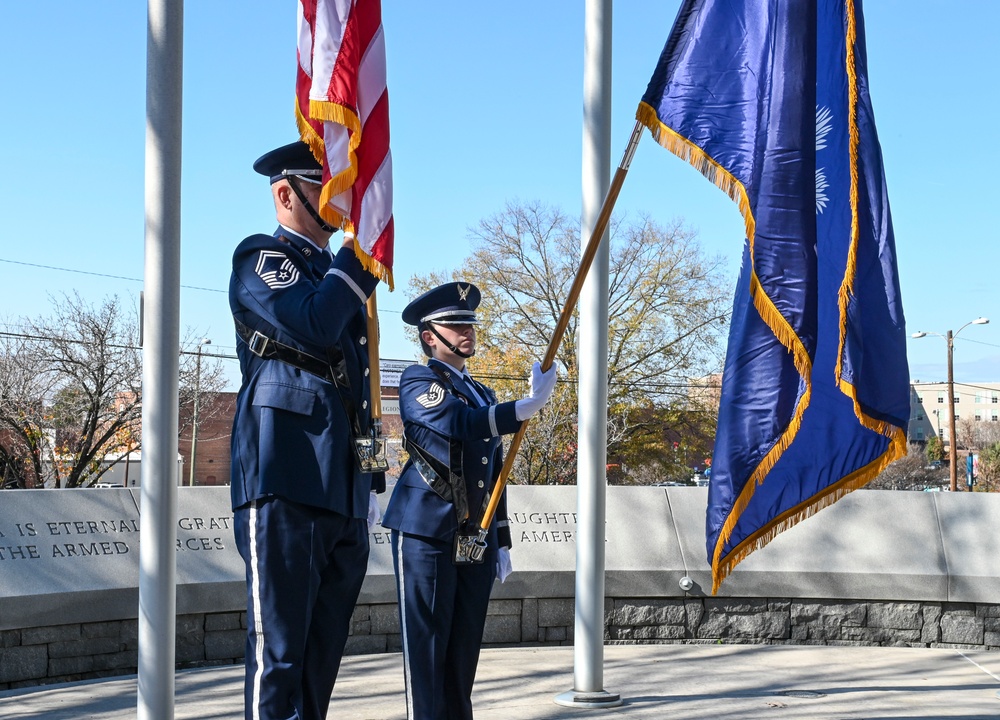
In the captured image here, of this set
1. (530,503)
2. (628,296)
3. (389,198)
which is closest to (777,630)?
(530,503)

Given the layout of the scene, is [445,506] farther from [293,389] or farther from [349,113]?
[349,113]

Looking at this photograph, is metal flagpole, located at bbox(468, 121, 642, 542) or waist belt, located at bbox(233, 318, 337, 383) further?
metal flagpole, located at bbox(468, 121, 642, 542)

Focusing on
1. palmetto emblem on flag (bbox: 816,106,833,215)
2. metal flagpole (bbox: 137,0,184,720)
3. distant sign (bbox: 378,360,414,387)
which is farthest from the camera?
distant sign (bbox: 378,360,414,387)

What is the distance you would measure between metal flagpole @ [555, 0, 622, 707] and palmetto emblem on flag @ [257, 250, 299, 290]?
7.80 feet

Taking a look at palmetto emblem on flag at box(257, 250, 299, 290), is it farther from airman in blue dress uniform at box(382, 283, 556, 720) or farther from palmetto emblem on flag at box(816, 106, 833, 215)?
palmetto emblem on flag at box(816, 106, 833, 215)

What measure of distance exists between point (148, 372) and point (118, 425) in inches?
851

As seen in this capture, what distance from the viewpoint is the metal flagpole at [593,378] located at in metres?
5.21

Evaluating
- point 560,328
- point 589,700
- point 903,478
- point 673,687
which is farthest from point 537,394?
point 903,478

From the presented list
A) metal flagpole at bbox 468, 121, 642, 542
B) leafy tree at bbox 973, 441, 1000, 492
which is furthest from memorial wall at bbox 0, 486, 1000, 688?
leafy tree at bbox 973, 441, 1000, 492

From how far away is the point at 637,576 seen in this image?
6738 millimetres

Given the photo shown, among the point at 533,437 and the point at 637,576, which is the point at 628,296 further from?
the point at 637,576

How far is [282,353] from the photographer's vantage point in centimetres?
307

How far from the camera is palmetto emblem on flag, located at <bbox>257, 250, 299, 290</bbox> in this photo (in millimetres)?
3023

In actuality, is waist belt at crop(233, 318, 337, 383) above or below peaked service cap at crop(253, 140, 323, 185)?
below
